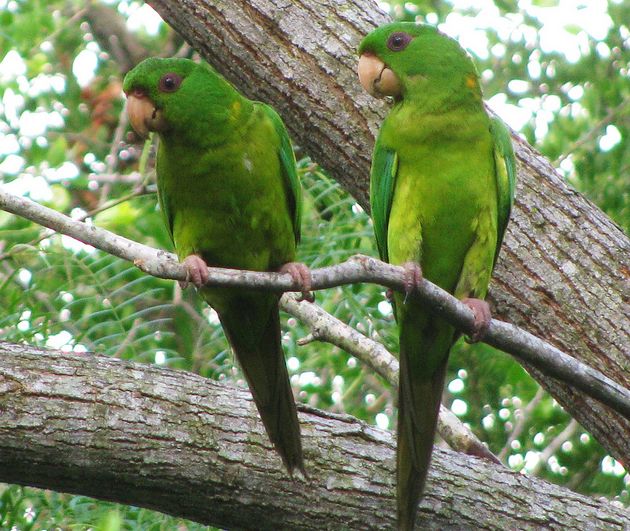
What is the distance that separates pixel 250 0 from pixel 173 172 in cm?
105

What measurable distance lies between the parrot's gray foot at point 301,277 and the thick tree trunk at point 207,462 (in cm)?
52

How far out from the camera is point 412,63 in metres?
3.38

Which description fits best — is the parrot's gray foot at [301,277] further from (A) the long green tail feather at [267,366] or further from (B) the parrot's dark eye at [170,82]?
(B) the parrot's dark eye at [170,82]

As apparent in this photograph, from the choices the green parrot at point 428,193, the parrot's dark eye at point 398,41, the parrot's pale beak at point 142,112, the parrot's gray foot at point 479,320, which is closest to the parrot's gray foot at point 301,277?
the green parrot at point 428,193

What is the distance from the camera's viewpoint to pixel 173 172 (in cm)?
328

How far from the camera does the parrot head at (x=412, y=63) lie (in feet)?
11.0

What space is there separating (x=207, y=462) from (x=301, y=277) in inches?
30.4

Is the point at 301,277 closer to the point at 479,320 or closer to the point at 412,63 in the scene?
the point at 479,320

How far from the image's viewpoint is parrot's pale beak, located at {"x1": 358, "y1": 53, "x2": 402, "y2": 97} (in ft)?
11.2

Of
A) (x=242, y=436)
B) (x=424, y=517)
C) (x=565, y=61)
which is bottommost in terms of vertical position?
(x=424, y=517)

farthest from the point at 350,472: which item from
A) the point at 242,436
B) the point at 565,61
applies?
the point at 565,61

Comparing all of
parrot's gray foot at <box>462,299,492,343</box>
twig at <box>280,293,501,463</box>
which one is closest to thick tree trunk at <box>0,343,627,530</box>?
twig at <box>280,293,501,463</box>

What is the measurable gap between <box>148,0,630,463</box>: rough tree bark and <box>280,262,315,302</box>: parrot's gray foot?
899mm

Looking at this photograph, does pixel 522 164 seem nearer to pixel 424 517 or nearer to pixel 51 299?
pixel 424 517
